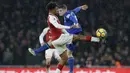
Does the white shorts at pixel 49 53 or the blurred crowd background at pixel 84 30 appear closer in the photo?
the white shorts at pixel 49 53

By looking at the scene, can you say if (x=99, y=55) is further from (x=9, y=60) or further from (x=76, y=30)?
(x=76, y=30)

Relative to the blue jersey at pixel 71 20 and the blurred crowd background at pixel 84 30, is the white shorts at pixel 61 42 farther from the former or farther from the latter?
the blurred crowd background at pixel 84 30

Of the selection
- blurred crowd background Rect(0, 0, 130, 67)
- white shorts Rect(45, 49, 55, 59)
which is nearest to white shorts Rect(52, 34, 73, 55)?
white shorts Rect(45, 49, 55, 59)

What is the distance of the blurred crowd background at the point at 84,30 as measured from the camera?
2453cm

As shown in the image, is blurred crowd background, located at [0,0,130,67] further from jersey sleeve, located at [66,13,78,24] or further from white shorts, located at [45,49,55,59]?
jersey sleeve, located at [66,13,78,24]

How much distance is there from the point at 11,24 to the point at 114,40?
168 inches

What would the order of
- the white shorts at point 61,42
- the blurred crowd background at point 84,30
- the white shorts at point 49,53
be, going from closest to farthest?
the white shorts at point 61,42
the white shorts at point 49,53
the blurred crowd background at point 84,30

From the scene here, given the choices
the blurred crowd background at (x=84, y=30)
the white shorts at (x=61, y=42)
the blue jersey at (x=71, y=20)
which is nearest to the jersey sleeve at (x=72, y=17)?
the blue jersey at (x=71, y=20)

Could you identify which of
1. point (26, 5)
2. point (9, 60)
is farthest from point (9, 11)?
point (9, 60)

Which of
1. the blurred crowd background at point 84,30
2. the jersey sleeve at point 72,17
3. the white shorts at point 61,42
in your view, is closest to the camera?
the white shorts at point 61,42

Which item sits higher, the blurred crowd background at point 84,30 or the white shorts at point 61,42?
the blurred crowd background at point 84,30

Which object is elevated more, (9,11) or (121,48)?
(9,11)

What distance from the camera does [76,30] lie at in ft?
60.8

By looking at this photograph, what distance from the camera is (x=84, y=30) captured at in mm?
26125
